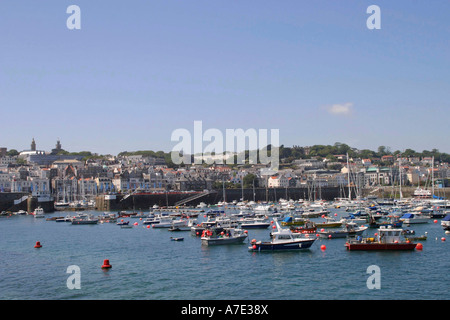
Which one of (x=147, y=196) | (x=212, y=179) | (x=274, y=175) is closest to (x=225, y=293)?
(x=147, y=196)

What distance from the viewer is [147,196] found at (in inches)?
3632

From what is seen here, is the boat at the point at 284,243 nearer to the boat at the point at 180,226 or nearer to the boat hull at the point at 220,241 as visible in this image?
the boat hull at the point at 220,241

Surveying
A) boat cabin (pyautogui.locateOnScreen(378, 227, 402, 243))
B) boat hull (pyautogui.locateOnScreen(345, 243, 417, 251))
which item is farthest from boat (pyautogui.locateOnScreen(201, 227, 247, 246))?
boat cabin (pyautogui.locateOnScreen(378, 227, 402, 243))

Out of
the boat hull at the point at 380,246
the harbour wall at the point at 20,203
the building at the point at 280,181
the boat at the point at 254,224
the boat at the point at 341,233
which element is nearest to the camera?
the boat hull at the point at 380,246

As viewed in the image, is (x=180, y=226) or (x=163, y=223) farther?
(x=163, y=223)

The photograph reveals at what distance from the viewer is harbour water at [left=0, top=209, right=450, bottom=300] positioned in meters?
20.7

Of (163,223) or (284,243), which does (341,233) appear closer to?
(284,243)

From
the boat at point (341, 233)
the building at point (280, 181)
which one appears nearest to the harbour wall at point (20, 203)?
the boat at point (341, 233)

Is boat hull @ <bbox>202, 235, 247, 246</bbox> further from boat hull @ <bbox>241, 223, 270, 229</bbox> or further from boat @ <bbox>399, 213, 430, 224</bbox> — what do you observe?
boat @ <bbox>399, 213, 430, 224</bbox>

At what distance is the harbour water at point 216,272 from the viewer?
816 inches

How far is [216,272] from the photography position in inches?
986

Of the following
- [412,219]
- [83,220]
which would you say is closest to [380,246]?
[412,219]
